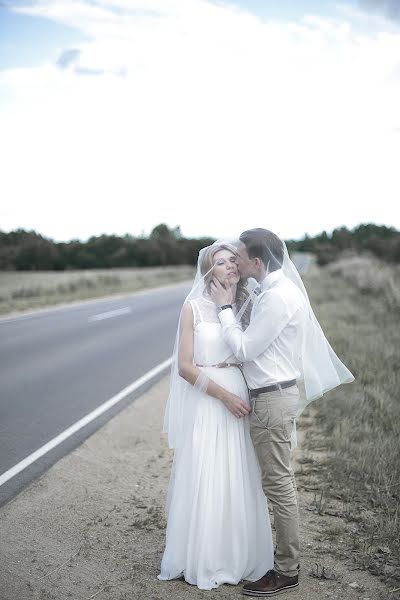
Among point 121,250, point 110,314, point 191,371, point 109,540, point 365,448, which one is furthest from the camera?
point 121,250

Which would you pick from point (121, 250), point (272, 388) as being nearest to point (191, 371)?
point (272, 388)

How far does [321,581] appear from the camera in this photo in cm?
340

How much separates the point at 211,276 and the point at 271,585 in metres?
1.79

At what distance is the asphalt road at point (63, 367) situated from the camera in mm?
6094

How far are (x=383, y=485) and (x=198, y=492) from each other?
6.38ft

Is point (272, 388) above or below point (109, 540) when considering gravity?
above

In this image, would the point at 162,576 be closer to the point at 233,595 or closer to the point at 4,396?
the point at 233,595

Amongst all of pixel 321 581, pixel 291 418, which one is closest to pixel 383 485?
pixel 321 581

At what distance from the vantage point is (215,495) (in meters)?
3.33

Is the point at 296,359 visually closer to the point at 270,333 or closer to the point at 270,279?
the point at 270,333

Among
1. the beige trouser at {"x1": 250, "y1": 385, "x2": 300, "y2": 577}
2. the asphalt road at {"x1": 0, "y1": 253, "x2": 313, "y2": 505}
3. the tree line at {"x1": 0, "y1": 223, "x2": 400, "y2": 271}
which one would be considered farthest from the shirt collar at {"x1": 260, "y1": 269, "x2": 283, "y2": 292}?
the tree line at {"x1": 0, "y1": 223, "x2": 400, "y2": 271}

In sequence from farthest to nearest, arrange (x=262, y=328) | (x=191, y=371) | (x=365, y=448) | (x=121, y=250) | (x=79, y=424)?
1. (x=121, y=250)
2. (x=79, y=424)
3. (x=365, y=448)
4. (x=191, y=371)
5. (x=262, y=328)

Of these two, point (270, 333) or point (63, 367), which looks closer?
point (270, 333)

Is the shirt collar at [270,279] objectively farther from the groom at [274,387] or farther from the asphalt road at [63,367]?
the asphalt road at [63,367]
